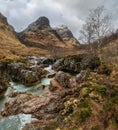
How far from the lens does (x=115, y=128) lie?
2666 centimetres

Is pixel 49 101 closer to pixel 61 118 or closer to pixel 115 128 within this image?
pixel 61 118

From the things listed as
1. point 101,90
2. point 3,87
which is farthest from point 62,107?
point 3,87

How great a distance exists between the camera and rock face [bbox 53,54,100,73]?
75.6m

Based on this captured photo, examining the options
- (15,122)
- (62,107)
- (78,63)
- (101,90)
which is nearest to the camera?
(101,90)

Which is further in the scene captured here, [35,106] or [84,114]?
[35,106]

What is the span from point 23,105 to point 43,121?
7.80 meters

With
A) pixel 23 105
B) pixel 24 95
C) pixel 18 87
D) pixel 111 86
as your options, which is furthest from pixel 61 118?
pixel 18 87

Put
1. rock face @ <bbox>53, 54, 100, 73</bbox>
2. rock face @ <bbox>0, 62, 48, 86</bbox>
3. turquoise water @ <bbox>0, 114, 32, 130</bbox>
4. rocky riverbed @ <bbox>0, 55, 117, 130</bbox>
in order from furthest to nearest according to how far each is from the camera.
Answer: rock face @ <bbox>53, 54, 100, 73</bbox> < rock face @ <bbox>0, 62, 48, 86</bbox> < turquoise water @ <bbox>0, 114, 32, 130</bbox> < rocky riverbed @ <bbox>0, 55, 117, 130</bbox>

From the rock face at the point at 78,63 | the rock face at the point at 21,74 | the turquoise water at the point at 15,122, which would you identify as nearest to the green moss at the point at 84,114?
the turquoise water at the point at 15,122

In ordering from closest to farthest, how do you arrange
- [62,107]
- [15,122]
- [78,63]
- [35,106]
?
[62,107]
[15,122]
[35,106]
[78,63]

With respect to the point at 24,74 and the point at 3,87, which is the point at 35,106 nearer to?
the point at 3,87

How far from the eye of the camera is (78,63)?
268 feet

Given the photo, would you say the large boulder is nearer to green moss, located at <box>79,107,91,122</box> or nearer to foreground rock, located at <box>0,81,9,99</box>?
foreground rock, located at <box>0,81,9,99</box>

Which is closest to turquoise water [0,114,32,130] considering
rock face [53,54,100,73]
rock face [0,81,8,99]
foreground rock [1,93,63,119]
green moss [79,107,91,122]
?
foreground rock [1,93,63,119]
